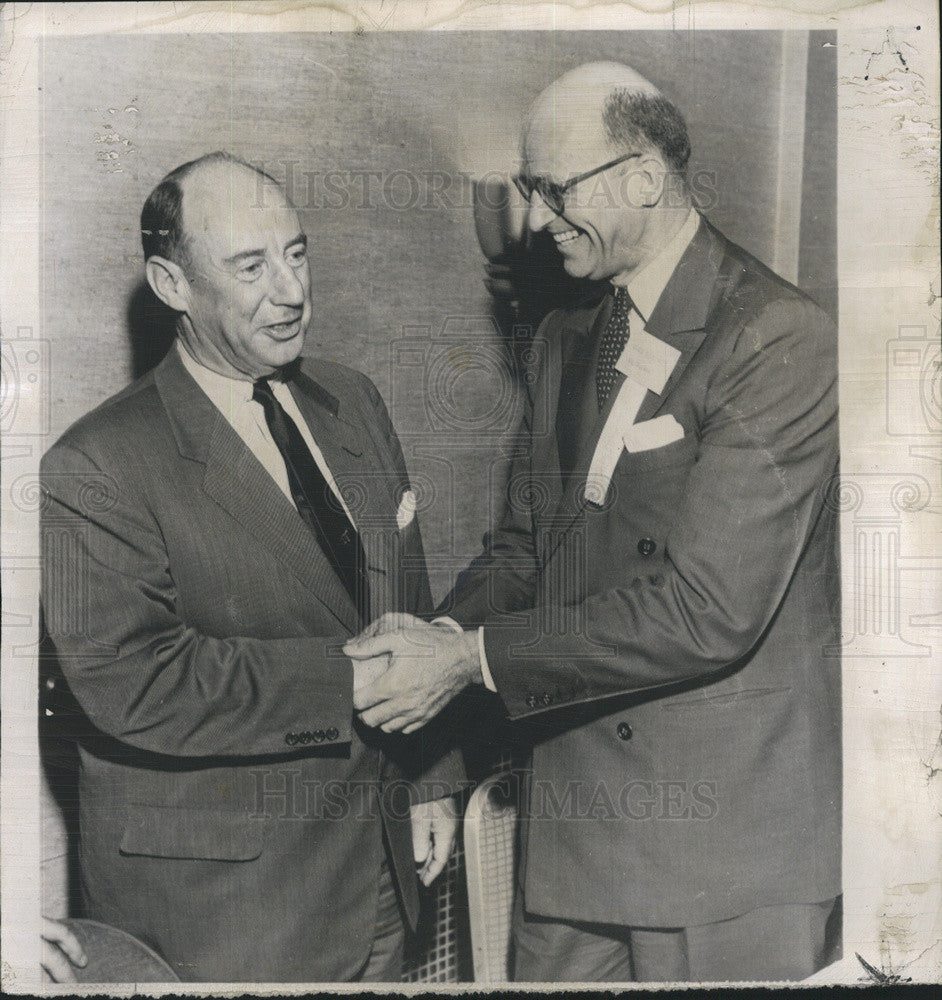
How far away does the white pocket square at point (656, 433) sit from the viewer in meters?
2.48

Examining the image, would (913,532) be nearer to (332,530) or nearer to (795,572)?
(795,572)

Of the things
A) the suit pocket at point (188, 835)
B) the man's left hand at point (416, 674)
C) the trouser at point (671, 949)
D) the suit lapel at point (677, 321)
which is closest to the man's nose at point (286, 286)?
the suit lapel at point (677, 321)

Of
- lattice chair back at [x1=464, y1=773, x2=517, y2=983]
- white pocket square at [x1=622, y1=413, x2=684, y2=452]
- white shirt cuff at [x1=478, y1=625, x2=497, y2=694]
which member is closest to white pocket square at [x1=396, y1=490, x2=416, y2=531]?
white shirt cuff at [x1=478, y1=625, x2=497, y2=694]

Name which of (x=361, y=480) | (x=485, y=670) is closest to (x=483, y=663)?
(x=485, y=670)

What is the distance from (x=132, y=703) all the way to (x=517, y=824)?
3.15 feet

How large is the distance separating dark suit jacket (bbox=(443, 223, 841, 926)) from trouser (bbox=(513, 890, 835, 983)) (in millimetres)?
53

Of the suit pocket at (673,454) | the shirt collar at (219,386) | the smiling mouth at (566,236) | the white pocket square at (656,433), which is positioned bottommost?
the suit pocket at (673,454)

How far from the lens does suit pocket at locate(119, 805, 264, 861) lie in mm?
→ 2490

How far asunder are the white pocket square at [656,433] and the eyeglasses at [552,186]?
1.82 ft

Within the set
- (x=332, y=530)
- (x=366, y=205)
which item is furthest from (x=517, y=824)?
(x=366, y=205)

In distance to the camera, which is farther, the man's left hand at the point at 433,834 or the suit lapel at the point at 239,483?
the man's left hand at the point at 433,834

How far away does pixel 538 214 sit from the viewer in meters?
2.59

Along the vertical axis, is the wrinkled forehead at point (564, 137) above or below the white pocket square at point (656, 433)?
above

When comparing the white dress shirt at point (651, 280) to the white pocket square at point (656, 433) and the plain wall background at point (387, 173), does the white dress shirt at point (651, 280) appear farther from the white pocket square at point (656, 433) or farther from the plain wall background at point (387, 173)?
A: the white pocket square at point (656, 433)
